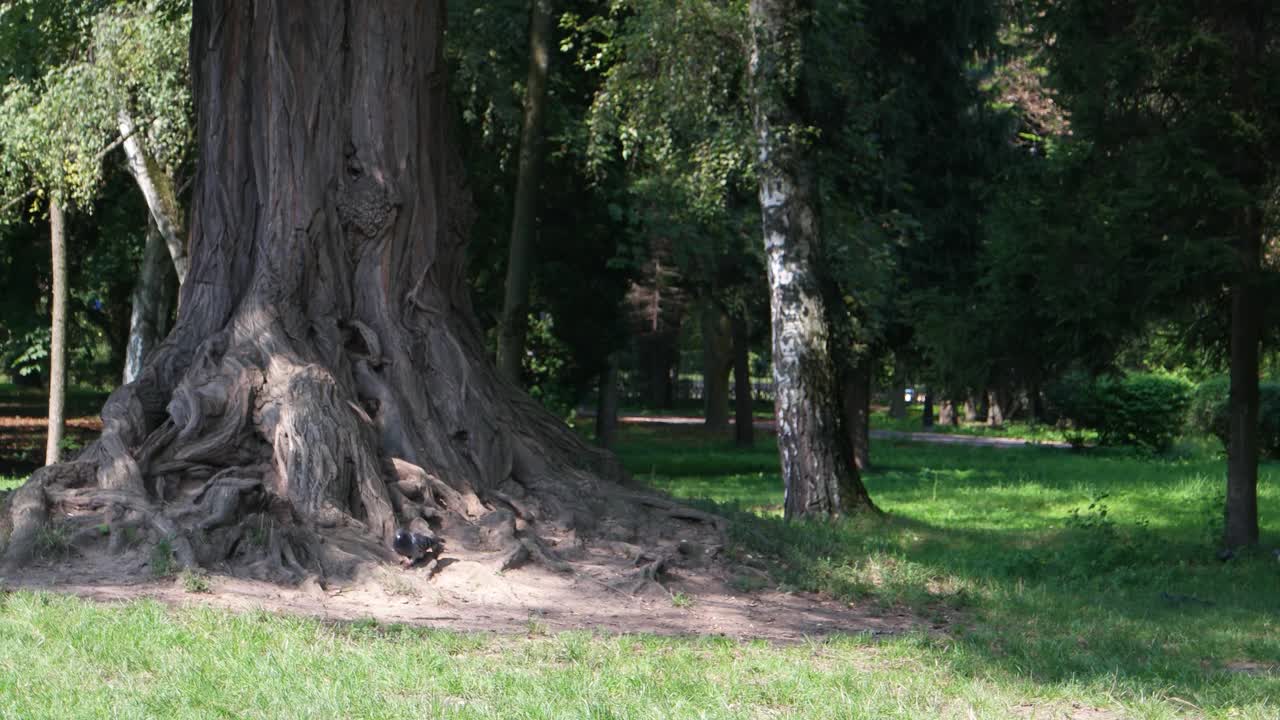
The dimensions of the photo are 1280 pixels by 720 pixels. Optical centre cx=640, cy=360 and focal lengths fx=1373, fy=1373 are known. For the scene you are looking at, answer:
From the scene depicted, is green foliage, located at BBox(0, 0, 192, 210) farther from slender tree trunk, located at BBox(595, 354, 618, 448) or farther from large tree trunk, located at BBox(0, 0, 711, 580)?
slender tree trunk, located at BBox(595, 354, 618, 448)

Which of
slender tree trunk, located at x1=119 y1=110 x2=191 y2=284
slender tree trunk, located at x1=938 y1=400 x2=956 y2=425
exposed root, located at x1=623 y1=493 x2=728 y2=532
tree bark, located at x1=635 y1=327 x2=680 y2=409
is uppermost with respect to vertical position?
slender tree trunk, located at x1=119 y1=110 x2=191 y2=284

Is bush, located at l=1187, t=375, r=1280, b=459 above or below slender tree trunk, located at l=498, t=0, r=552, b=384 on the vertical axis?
below

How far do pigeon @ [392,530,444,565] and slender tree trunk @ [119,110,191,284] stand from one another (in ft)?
35.1

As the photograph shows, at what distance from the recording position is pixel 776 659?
22.1 ft

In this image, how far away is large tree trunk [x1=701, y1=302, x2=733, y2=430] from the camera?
103 ft

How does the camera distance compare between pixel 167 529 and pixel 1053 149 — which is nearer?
pixel 167 529

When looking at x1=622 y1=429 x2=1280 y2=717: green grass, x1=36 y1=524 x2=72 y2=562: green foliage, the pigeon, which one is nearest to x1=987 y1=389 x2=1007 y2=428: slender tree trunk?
x1=622 y1=429 x2=1280 y2=717: green grass

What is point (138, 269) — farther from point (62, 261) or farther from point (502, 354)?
point (502, 354)

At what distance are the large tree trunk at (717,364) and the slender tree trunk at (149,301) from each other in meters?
11.4

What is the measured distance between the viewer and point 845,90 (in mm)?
17000

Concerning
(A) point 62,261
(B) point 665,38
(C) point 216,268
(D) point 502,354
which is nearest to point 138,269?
(A) point 62,261

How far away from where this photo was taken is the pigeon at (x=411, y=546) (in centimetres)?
859

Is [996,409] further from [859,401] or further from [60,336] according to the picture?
[60,336]

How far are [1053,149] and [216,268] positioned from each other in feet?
24.2
